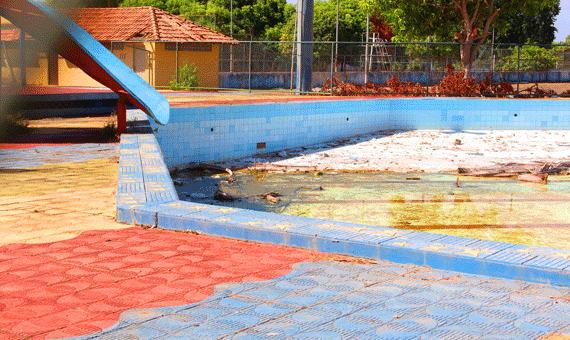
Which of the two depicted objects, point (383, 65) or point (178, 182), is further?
point (383, 65)

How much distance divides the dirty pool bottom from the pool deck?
289 cm

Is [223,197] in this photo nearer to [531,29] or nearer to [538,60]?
[538,60]

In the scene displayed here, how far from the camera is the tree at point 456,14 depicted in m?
25.2

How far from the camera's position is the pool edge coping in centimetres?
408

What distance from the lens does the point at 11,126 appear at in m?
11.8

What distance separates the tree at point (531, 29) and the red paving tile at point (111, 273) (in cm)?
5463

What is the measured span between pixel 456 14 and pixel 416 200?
64.4ft

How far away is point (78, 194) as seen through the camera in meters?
6.45

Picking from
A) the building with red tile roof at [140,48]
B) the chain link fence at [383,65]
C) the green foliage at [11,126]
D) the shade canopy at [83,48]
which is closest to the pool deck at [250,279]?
the shade canopy at [83,48]

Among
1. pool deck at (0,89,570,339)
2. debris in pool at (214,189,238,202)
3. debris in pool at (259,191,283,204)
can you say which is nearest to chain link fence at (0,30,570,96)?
debris in pool at (259,191,283,204)

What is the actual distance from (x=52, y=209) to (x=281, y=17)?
56.9m

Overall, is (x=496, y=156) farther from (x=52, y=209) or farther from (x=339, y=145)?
(x=52, y=209)

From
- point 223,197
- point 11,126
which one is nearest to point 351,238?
point 223,197

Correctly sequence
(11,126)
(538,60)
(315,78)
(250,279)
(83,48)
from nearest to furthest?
(250,279) < (83,48) < (11,126) < (315,78) < (538,60)
